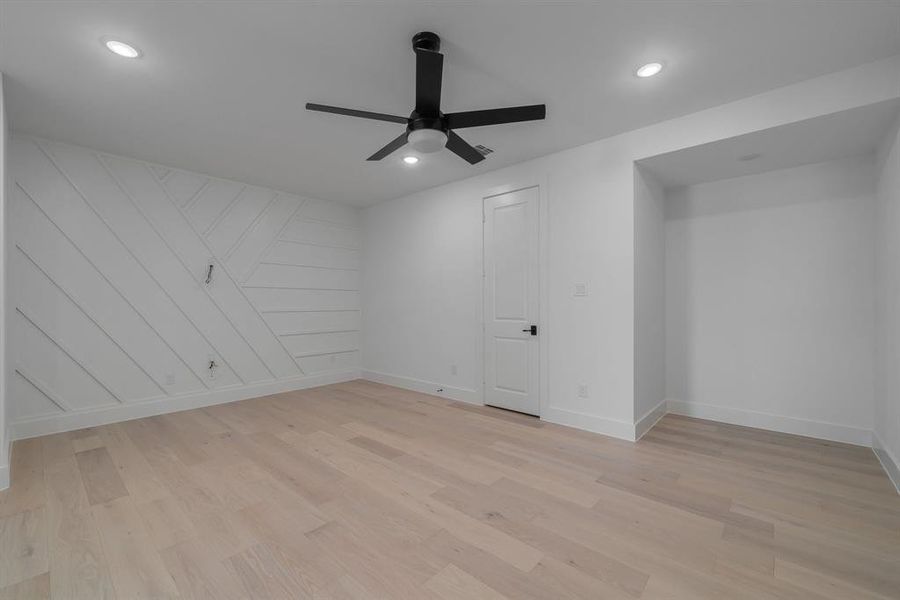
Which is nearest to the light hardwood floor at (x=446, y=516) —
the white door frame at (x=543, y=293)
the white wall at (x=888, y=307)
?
the white wall at (x=888, y=307)

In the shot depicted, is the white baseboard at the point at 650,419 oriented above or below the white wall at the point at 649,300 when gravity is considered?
below

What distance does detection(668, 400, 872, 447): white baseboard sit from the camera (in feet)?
10.5

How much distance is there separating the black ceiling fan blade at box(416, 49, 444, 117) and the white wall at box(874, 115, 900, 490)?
304cm

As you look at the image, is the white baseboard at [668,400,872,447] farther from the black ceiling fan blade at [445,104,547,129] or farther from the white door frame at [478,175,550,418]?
the black ceiling fan blade at [445,104,547,129]

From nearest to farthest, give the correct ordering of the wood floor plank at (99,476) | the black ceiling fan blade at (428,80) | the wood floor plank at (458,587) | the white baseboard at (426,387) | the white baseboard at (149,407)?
the wood floor plank at (458,587)
the black ceiling fan blade at (428,80)
the wood floor plank at (99,476)
the white baseboard at (149,407)
the white baseboard at (426,387)

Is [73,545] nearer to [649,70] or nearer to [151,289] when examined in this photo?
[151,289]

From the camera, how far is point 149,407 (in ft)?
13.5

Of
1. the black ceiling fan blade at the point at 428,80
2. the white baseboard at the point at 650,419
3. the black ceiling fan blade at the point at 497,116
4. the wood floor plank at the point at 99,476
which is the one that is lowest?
the wood floor plank at the point at 99,476

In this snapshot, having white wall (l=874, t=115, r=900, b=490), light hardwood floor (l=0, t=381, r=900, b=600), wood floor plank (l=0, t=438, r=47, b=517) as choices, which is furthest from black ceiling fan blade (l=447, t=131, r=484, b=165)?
wood floor plank (l=0, t=438, r=47, b=517)

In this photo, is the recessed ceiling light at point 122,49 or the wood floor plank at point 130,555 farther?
the recessed ceiling light at point 122,49

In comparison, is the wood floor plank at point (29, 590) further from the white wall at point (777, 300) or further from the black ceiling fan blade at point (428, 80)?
the white wall at point (777, 300)

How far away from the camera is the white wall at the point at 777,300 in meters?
3.25

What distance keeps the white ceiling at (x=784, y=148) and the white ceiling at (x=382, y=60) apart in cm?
33

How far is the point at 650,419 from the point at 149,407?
5252mm
